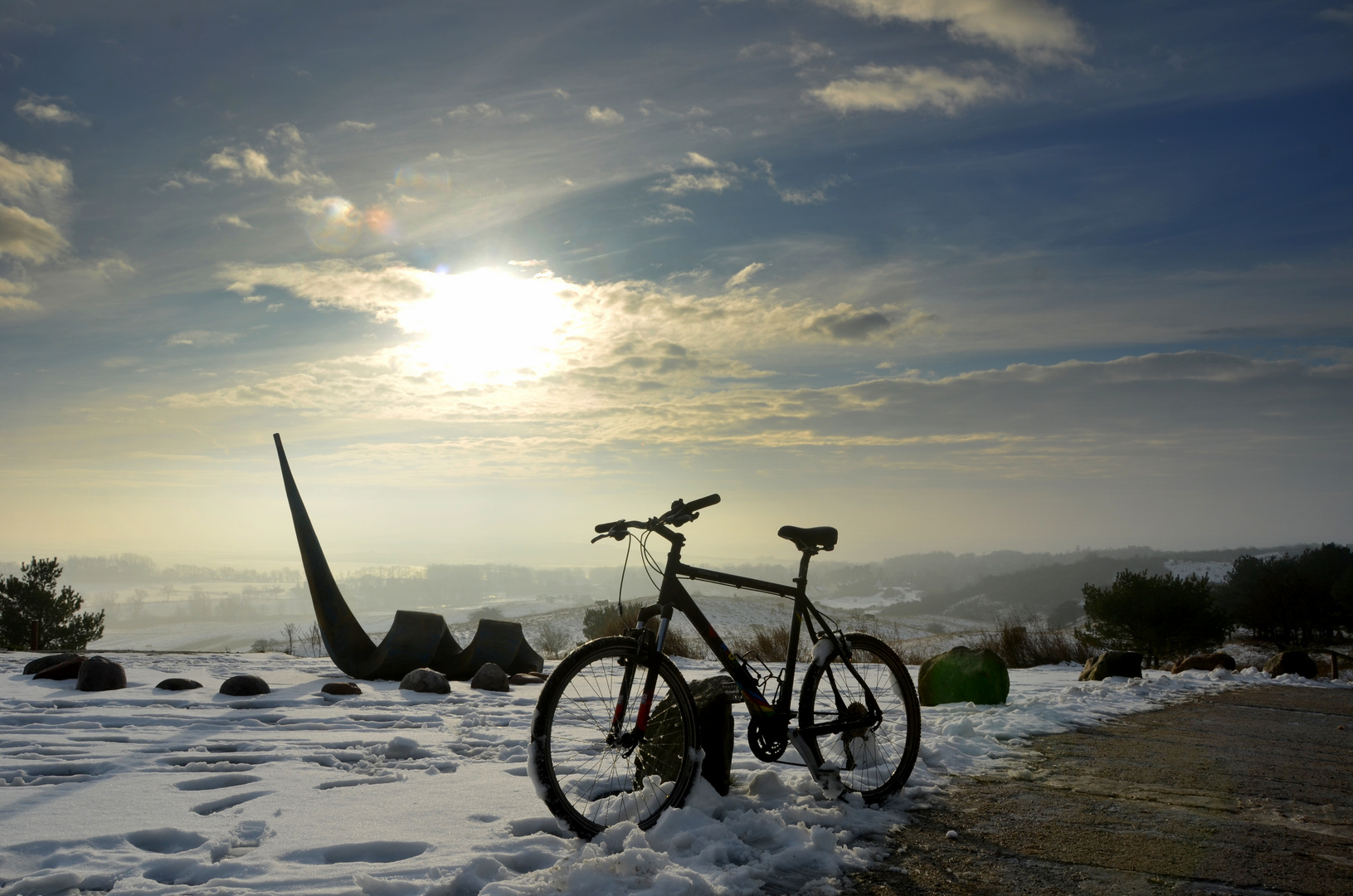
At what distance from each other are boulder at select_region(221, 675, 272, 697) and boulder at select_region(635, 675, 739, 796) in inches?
212

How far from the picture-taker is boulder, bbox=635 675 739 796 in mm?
3652

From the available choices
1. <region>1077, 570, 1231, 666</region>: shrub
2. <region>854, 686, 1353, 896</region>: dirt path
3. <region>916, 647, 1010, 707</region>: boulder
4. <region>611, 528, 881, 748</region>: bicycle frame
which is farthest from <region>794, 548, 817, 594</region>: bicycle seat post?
<region>1077, 570, 1231, 666</region>: shrub

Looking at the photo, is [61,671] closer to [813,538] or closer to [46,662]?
[46,662]

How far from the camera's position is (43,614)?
22422 millimetres

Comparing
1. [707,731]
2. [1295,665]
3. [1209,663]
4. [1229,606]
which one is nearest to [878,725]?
[707,731]

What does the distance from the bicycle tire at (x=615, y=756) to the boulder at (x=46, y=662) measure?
731cm

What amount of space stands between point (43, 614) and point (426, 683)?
2148cm

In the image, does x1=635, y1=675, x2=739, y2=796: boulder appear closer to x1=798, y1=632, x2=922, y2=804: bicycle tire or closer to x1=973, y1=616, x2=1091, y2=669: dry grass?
x1=798, y1=632, x2=922, y2=804: bicycle tire

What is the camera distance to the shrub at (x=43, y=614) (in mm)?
22016

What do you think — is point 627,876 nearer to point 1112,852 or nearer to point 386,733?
point 1112,852

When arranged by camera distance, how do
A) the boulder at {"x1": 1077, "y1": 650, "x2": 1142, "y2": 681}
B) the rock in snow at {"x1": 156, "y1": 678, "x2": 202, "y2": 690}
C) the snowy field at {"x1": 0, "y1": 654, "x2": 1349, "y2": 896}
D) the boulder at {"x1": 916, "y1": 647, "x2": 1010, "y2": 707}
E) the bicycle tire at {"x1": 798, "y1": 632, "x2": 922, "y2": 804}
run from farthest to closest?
the boulder at {"x1": 1077, "y1": 650, "x2": 1142, "y2": 681}
the boulder at {"x1": 916, "y1": 647, "x2": 1010, "y2": 707}
the rock in snow at {"x1": 156, "y1": 678, "x2": 202, "y2": 690}
the bicycle tire at {"x1": 798, "y1": 632, "x2": 922, "y2": 804}
the snowy field at {"x1": 0, "y1": 654, "x2": 1349, "y2": 896}

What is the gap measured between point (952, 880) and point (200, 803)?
11.5 ft

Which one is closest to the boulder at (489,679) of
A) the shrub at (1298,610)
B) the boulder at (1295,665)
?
the boulder at (1295,665)

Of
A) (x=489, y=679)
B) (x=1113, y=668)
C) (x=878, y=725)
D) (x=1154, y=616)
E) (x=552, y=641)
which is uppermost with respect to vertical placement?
(x=878, y=725)
